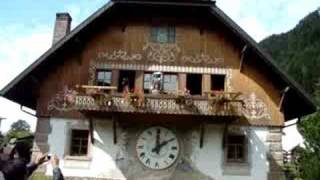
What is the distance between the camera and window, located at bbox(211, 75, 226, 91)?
19.5 metres

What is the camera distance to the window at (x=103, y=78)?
19.3 metres

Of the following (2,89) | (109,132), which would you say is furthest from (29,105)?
(109,132)

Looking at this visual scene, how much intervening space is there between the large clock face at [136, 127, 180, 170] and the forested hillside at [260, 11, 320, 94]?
26.0m

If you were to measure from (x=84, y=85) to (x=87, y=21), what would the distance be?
214 centimetres

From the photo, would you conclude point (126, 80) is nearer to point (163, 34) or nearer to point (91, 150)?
point (163, 34)

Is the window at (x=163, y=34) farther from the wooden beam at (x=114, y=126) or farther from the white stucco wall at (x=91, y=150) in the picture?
the white stucco wall at (x=91, y=150)

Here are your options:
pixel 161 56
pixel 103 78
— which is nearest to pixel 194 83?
pixel 161 56

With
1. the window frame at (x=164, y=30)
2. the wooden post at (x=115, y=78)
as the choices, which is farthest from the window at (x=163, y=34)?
the wooden post at (x=115, y=78)

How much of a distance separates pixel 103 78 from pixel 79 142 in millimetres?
2325

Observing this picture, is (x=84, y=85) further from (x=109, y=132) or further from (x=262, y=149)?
(x=262, y=149)

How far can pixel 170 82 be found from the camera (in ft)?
63.4

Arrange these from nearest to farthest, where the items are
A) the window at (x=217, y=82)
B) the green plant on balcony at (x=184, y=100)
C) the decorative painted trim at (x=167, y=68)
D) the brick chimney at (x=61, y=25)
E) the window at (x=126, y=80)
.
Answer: the green plant on balcony at (x=184, y=100) → the window at (x=126, y=80) → the decorative painted trim at (x=167, y=68) → the window at (x=217, y=82) → the brick chimney at (x=61, y=25)

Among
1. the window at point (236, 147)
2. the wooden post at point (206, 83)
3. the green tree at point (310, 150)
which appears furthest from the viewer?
the wooden post at point (206, 83)

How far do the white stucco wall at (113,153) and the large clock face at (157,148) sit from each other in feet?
2.27
